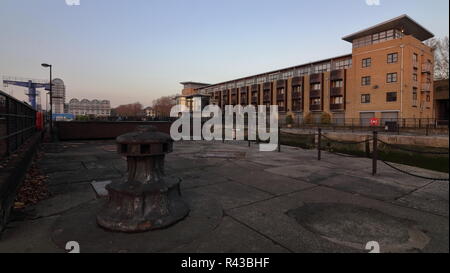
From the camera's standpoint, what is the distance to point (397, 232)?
10.3ft

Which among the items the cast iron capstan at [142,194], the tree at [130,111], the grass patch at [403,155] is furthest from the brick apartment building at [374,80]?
the tree at [130,111]

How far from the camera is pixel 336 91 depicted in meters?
46.6

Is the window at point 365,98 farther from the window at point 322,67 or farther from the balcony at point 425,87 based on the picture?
the window at point 322,67

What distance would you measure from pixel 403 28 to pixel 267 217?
49.6 metres

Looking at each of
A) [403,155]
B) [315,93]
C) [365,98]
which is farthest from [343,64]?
[403,155]

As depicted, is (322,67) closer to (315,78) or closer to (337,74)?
(315,78)

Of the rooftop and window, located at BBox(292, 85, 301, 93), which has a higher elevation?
the rooftop

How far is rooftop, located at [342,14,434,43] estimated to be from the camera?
3803 cm

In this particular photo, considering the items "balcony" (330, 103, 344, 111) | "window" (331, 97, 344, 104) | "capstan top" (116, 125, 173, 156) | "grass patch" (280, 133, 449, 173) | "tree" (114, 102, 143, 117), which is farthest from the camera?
"tree" (114, 102, 143, 117)

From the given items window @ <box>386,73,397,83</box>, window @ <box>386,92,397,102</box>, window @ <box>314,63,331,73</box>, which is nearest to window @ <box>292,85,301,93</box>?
window @ <box>314,63,331,73</box>

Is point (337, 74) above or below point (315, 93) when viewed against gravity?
above

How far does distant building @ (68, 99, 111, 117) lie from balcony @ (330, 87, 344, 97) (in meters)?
150

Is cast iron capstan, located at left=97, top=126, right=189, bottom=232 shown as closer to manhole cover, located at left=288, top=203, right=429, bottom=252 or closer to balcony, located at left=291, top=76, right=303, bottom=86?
manhole cover, located at left=288, top=203, right=429, bottom=252

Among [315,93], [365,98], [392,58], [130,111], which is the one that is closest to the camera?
[392,58]
